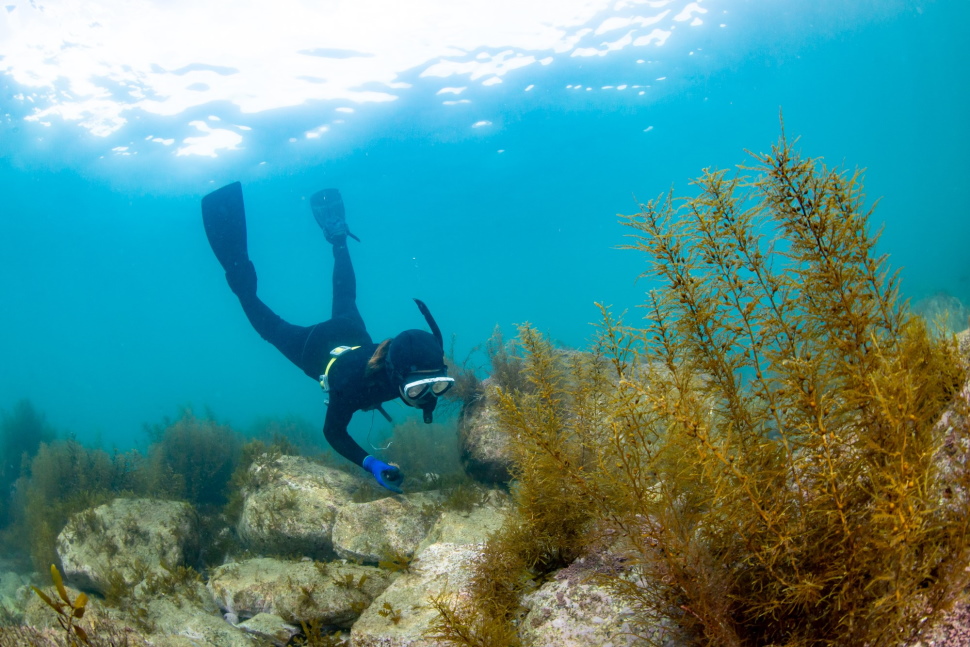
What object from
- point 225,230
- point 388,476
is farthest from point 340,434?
point 225,230

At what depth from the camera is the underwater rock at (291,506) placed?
7.21 meters

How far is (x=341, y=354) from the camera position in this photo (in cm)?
923

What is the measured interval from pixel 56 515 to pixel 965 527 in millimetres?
13129

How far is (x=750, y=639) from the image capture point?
2.48 meters

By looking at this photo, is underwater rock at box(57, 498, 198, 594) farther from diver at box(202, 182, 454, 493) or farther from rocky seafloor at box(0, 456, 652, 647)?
diver at box(202, 182, 454, 493)

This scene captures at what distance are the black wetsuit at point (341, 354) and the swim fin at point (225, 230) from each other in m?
1.09

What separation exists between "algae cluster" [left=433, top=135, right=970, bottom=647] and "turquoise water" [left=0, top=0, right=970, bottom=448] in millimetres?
569

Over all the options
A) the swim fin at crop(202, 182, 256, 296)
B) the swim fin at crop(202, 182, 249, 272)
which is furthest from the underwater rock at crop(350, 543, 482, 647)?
the swim fin at crop(202, 182, 249, 272)

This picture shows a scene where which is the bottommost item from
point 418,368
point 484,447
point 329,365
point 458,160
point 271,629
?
point 271,629

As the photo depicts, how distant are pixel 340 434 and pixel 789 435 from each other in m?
7.08

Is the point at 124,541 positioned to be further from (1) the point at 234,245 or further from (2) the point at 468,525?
(1) the point at 234,245

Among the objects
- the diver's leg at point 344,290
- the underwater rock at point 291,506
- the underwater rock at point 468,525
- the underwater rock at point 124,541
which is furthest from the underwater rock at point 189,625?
the diver's leg at point 344,290

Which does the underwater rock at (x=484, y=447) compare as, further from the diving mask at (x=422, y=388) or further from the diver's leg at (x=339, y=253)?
the diver's leg at (x=339, y=253)

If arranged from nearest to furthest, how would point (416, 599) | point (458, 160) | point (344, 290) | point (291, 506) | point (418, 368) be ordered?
point (416, 599), point (291, 506), point (418, 368), point (344, 290), point (458, 160)
